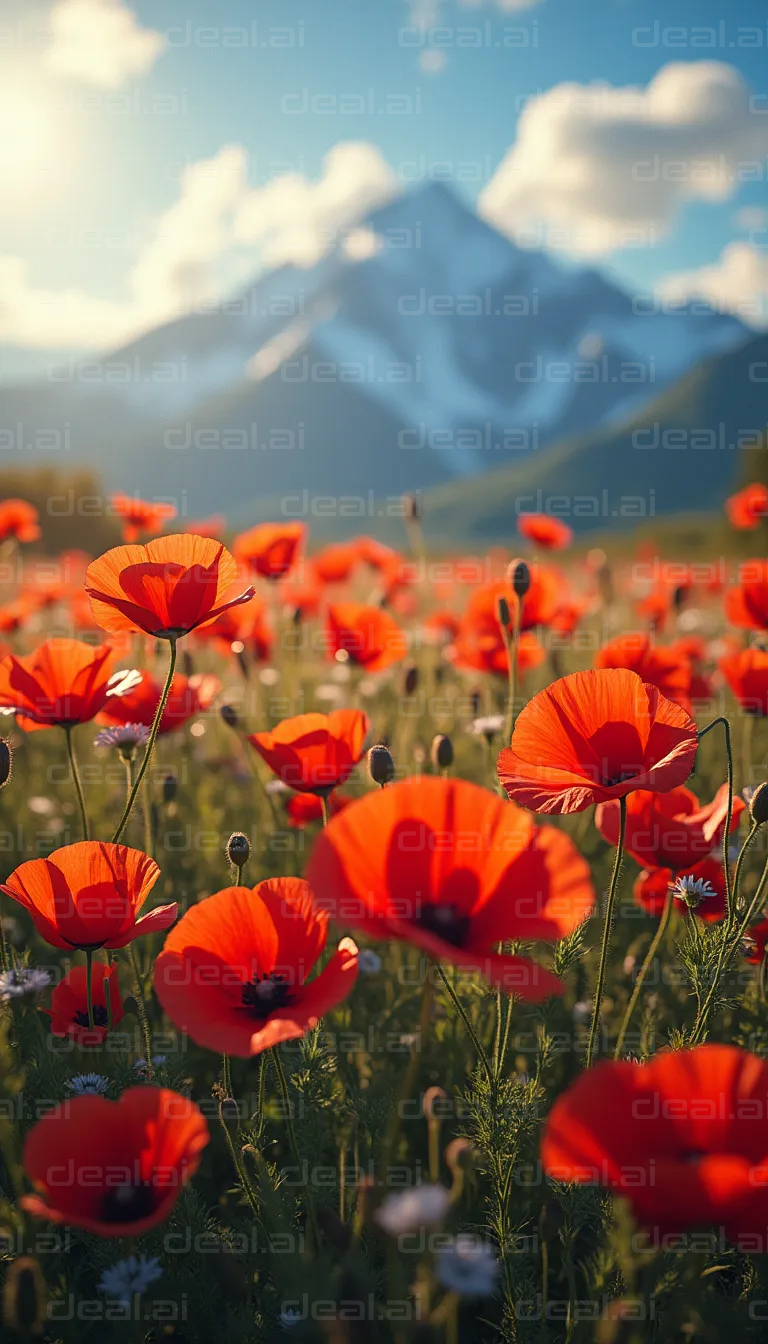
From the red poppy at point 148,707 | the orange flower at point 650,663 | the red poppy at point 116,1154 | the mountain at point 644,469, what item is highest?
the mountain at point 644,469

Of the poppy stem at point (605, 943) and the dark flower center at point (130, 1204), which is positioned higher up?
the poppy stem at point (605, 943)

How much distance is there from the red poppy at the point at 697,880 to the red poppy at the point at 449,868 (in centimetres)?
101

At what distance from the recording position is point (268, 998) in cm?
140

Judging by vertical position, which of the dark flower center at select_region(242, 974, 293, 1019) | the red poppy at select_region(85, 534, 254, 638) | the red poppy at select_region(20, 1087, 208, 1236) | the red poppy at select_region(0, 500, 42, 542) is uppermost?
the red poppy at select_region(0, 500, 42, 542)

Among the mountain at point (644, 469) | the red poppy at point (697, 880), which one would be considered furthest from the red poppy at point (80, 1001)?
the mountain at point (644, 469)

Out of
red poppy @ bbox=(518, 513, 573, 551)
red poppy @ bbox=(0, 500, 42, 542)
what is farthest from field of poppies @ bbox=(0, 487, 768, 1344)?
red poppy @ bbox=(0, 500, 42, 542)

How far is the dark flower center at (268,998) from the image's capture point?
1.40 meters

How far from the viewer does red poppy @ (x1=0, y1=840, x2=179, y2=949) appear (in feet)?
4.98

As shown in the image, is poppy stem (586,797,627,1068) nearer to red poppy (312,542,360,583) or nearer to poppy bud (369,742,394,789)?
poppy bud (369,742,394,789)

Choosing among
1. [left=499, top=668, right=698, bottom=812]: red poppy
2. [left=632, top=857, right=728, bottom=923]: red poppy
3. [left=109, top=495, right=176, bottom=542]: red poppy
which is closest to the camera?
[left=499, top=668, right=698, bottom=812]: red poppy

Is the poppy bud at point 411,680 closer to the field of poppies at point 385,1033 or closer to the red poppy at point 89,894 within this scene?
the field of poppies at point 385,1033

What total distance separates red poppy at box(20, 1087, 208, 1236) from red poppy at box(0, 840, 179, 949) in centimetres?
36

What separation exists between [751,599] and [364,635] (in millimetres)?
1320

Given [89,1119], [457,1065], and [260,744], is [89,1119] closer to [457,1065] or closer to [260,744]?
[260,744]
